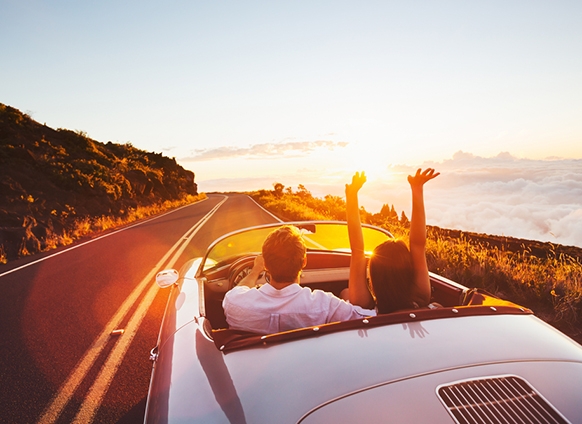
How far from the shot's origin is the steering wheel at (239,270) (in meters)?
3.74

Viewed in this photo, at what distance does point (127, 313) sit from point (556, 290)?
5.96 meters

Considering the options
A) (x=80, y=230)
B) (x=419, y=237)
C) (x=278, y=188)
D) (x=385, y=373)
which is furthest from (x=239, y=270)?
(x=278, y=188)

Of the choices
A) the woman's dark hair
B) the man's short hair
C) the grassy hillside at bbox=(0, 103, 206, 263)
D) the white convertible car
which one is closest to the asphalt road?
the white convertible car

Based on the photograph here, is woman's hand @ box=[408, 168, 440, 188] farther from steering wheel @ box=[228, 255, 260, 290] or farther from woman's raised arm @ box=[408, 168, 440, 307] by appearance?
steering wheel @ box=[228, 255, 260, 290]

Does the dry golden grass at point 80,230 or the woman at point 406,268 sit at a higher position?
the woman at point 406,268

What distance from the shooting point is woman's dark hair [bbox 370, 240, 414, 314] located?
238 centimetres

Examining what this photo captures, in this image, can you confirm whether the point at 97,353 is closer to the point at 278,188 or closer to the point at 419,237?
the point at 419,237

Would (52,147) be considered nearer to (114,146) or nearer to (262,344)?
(114,146)

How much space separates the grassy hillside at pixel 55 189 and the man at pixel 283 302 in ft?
34.5

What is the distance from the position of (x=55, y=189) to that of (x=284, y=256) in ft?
81.2

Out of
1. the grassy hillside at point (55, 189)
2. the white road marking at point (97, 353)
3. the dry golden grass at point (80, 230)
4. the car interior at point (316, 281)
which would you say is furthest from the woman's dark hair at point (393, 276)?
the grassy hillside at point (55, 189)

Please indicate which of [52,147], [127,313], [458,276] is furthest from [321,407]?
[52,147]

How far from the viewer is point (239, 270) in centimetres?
376

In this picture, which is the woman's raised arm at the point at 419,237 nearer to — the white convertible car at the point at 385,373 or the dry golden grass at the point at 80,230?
the white convertible car at the point at 385,373
